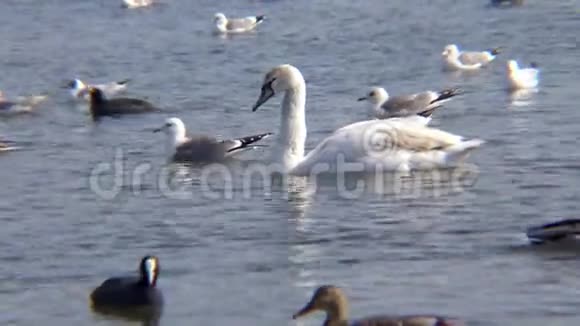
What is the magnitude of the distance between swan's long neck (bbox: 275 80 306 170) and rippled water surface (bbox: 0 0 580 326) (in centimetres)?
49

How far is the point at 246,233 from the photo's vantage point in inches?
446

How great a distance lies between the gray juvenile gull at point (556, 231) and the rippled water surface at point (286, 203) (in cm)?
11

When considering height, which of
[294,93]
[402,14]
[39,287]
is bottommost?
[39,287]

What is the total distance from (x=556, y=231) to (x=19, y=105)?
32.5ft

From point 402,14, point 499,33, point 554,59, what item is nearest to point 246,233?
point 554,59

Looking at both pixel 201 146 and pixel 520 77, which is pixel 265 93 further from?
pixel 520 77

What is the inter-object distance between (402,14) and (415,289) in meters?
18.5

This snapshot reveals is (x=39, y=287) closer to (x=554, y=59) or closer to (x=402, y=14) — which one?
(x=554, y=59)

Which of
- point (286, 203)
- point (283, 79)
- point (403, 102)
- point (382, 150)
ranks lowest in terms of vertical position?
point (286, 203)

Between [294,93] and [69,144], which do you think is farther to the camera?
[69,144]

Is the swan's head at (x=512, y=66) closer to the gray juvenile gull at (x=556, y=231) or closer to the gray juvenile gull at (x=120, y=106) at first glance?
the gray juvenile gull at (x=120, y=106)

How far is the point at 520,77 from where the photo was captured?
18.5 meters

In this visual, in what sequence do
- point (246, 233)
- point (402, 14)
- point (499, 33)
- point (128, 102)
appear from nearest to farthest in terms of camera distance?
1. point (246, 233)
2. point (128, 102)
3. point (499, 33)
4. point (402, 14)

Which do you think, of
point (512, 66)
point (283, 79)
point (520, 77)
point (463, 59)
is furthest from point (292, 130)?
point (463, 59)
